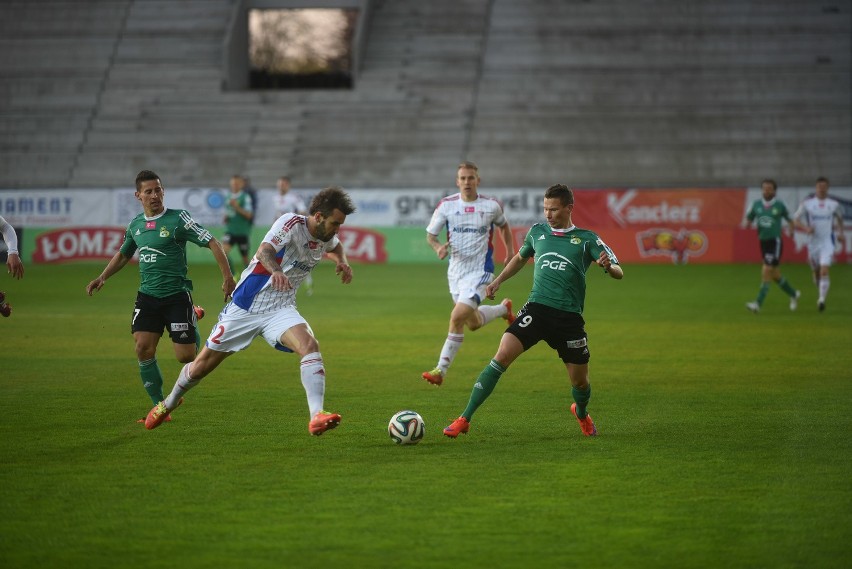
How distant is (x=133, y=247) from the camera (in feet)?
31.9

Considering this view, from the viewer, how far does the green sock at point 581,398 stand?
8.75 m

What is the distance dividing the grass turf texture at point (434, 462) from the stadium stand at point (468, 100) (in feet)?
69.0

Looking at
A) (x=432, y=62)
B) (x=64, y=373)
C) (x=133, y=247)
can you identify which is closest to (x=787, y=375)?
(x=133, y=247)

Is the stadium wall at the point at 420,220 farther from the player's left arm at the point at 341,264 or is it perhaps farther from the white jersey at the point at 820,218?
the player's left arm at the point at 341,264

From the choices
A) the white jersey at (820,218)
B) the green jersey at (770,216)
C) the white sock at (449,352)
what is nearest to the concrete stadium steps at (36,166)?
the green jersey at (770,216)

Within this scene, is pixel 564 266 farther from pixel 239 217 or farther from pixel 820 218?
pixel 239 217

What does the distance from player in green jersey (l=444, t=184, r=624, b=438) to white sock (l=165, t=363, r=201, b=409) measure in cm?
198

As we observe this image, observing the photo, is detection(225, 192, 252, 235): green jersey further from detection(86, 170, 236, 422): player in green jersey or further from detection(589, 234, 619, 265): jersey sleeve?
detection(589, 234, 619, 265): jersey sleeve

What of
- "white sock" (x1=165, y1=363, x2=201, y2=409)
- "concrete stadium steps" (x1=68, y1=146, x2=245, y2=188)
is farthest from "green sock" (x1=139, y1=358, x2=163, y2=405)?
"concrete stadium steps" (x1=68, y1=146, x2=245, y2=188)

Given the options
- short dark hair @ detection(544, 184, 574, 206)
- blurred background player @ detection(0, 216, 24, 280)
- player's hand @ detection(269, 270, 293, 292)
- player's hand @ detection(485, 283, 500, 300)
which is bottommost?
player's hand @ detection(485, 283, 500, 300)

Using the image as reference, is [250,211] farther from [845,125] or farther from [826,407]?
[845,125]

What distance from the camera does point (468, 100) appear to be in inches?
1481

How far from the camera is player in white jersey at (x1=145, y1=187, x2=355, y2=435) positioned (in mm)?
8203

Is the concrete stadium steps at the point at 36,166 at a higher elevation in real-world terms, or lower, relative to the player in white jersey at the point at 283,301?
higher
